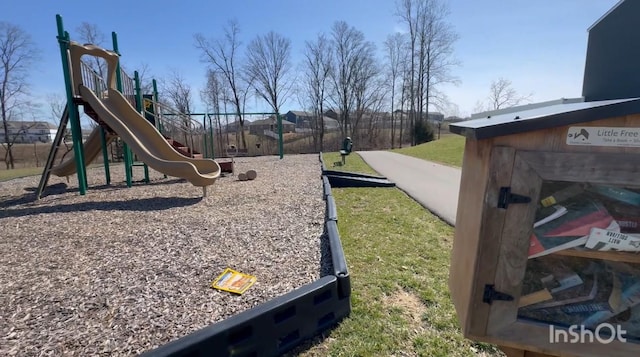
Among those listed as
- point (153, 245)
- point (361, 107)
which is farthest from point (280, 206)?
point (361, 107)

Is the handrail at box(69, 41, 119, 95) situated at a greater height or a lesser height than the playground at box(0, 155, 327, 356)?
greater

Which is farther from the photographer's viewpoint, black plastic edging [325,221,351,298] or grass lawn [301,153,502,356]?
black plastic edging [325,221,351,298]

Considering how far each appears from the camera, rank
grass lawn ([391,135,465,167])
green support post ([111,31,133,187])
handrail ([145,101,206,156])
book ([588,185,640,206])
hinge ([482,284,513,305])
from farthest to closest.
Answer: grass lawn ([391,135,465,167]), handrail ([145,101,206,156]), green support post ([111,31,133,187]), hinge ([482,284,513,305]), book ([588,185,640,206])

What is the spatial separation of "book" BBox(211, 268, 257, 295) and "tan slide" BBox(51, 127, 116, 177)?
275 inches

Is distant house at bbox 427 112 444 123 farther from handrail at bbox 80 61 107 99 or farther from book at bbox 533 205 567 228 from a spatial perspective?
book at bbox 533 205 567 228

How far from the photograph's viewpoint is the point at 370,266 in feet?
10.7

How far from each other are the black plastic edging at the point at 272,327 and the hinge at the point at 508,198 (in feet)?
4.91

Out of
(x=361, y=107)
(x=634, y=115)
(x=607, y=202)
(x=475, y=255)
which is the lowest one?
(x=475, y=255)

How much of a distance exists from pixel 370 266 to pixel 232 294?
1.52m

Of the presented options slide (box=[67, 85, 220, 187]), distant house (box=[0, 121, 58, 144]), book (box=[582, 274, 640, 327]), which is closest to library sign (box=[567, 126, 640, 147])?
book (box=[582, 274, 640, 327])

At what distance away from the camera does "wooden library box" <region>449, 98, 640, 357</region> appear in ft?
3.63

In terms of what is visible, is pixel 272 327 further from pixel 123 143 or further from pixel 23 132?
pixel 23 132

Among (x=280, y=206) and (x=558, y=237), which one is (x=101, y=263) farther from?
(x=558, y=237)
